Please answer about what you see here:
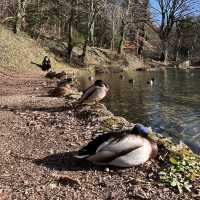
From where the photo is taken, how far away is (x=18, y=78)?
25906 millimetres

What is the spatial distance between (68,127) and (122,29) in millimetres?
44897

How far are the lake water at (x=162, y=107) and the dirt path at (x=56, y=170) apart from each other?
3615mm

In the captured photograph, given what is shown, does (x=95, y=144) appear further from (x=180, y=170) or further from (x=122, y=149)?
(x=180, y=170)

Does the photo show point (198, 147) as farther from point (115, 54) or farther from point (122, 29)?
point (122, 29)

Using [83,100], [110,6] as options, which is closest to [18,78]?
[83,100]

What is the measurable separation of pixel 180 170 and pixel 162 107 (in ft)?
39.7

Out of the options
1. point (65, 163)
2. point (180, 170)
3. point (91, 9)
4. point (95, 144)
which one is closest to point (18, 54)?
point (91, 9)

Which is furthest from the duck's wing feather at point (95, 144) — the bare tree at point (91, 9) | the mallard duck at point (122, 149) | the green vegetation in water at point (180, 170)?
the bare tree at point (91, 9)

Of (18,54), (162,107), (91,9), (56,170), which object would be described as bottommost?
(162,107)

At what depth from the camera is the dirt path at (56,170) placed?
6848mm

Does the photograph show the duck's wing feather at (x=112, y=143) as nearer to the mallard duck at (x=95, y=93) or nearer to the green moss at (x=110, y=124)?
the green moss at (x=110, y=124)

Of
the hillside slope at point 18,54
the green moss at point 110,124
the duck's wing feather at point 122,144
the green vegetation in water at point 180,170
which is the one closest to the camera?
the green vegetation in water at point 180,170

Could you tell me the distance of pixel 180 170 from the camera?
7668 millimetres

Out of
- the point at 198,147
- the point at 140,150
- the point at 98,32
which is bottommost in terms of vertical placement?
the point at 198,147
